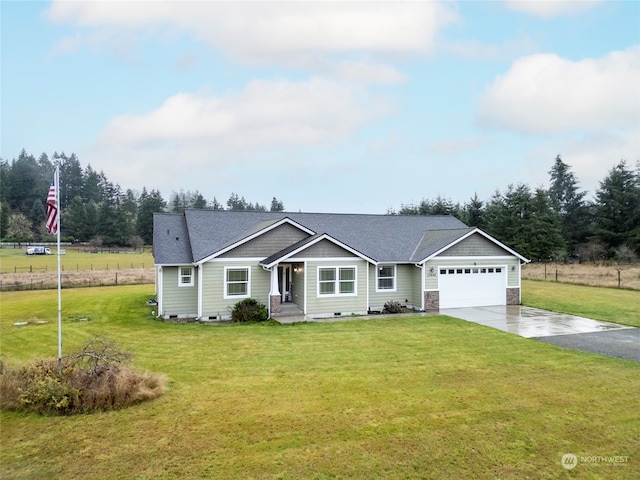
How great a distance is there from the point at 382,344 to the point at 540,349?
4.61 metres

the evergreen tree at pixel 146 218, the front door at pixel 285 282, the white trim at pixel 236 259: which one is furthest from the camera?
the evergreen tree at pixel 146 218

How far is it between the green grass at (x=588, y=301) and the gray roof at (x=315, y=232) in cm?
577

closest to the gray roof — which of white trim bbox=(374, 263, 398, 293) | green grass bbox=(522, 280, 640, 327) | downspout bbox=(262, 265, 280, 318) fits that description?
white trim bbox=(374, 263, 398, 293)

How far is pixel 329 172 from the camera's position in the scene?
44406mm

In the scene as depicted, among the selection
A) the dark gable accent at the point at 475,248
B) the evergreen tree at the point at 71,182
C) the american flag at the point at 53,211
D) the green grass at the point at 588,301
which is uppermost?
the evergreen tree at the point at 71,182

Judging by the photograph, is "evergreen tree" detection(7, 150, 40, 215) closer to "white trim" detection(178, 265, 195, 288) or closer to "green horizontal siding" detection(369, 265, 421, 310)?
"white trim" detection(178, 265, 195, 288)

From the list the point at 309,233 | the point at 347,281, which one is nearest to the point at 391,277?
the point at 347,281

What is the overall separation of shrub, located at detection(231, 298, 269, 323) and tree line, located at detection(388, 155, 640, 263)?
115 feet

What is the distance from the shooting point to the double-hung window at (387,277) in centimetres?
1973

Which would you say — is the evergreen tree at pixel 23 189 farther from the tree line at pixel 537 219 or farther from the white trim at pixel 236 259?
the white trim at pixel 236 259

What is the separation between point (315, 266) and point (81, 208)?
72.2 metres

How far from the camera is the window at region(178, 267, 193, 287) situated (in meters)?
17.7

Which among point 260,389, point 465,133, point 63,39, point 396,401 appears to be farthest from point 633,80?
point 63,39

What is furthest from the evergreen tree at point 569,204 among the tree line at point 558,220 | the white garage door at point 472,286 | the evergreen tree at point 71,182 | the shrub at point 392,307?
→ the evergreen tree at point 71,182
